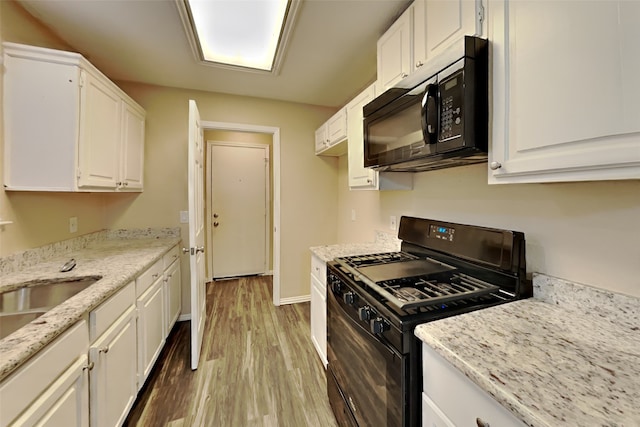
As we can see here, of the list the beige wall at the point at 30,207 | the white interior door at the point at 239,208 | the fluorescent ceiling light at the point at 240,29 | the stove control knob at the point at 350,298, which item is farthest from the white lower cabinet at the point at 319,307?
the white interior door at the point at 239,208

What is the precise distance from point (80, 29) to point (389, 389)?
280 cm

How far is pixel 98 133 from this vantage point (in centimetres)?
173

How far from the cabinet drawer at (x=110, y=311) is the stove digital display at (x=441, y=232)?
1725 millimetres

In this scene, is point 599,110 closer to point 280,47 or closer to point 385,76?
point 385,76

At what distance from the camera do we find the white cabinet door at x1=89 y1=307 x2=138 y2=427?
1090 mm

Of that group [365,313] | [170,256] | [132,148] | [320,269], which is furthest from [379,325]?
[132,148]

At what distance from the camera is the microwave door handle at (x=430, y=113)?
40.8 inches

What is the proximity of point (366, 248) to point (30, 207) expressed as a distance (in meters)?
2.27

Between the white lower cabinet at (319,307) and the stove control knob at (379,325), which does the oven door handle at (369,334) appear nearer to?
the stove control knob at (379,325)

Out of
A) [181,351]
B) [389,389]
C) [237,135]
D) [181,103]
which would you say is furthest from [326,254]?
[237,135]

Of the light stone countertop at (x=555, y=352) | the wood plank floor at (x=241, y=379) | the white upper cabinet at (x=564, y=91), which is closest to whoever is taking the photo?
the light stone countertop at (x=555, y=352)

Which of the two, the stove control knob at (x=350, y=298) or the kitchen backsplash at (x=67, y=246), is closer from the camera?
the stove control knob at (x=350, y=298)

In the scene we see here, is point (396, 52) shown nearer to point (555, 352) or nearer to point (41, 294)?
point (555, 352)

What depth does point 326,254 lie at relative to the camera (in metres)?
1.92
